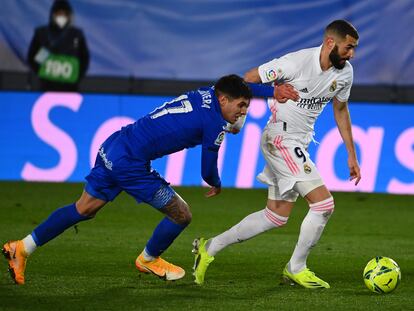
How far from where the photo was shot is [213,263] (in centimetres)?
879

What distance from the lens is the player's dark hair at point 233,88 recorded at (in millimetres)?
7316

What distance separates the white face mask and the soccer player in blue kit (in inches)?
291

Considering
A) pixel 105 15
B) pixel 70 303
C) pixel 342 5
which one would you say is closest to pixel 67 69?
pixel 105 15

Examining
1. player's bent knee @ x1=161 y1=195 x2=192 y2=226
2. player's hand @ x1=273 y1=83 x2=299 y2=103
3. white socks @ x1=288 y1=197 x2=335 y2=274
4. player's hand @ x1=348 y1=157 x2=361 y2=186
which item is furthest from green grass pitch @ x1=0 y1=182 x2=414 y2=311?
player's hand @ x1=273 y1=83 x2=299 y2=103

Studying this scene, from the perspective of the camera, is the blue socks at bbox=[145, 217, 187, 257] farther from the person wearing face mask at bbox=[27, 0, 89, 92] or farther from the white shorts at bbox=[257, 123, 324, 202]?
the person wearing face mask at bbox=[27, 0, 89, 92]

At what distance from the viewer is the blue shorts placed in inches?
292

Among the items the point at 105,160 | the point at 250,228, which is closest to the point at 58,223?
the point at 105,160

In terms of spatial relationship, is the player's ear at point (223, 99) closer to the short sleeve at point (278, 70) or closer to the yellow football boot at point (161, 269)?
the short sleeve at point (278, 70)

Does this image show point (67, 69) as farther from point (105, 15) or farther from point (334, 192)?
point (334, 192)

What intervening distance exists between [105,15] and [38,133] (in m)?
1.99

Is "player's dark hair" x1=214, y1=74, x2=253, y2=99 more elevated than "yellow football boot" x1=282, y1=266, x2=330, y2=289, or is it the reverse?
"player's dark hair" x1=214, y1=74, x2=253, y2=99

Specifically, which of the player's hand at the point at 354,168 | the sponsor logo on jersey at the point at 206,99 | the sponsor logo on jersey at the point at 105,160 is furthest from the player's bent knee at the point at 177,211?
the player's hand at the point at 354,168

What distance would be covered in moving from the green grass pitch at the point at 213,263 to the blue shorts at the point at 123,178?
24.4 inches

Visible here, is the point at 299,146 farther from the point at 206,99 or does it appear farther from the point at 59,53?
the point at 59,53
